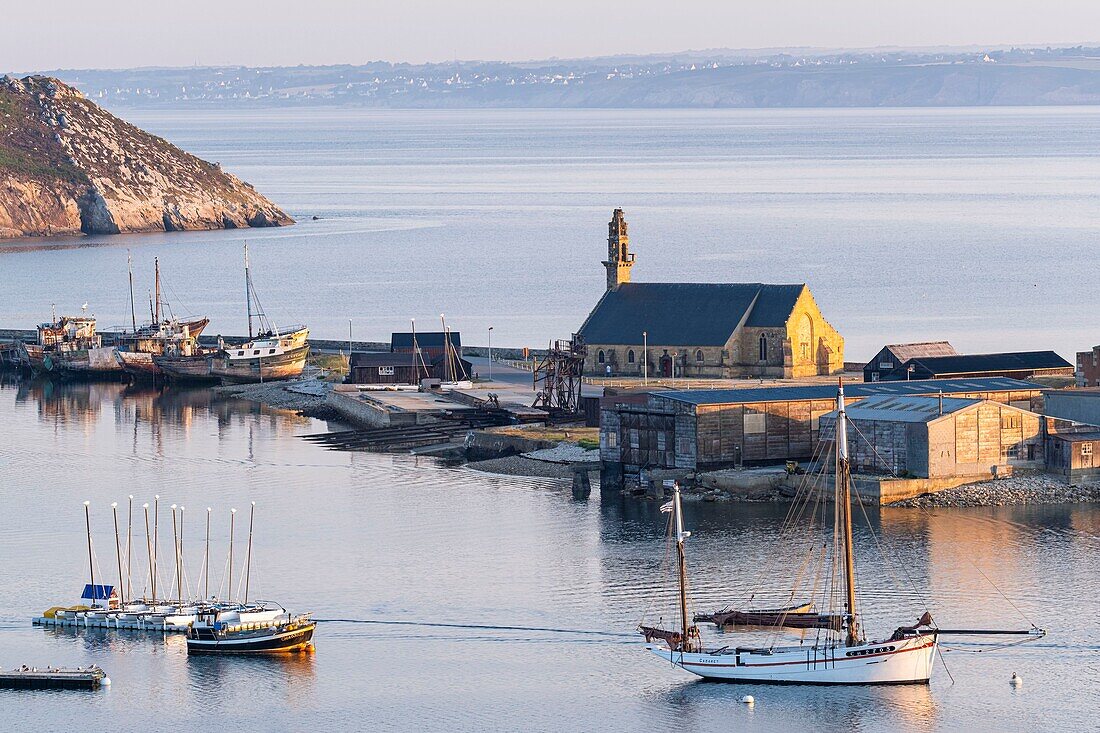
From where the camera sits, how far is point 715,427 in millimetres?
70562

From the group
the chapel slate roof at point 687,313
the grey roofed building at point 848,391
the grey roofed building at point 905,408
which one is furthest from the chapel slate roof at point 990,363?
the grey roofed building at point 905,408

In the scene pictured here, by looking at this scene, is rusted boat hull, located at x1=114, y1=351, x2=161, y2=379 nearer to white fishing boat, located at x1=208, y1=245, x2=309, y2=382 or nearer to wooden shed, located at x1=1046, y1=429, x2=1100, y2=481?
white fishing boat, located at x1=208, y1=245, x2=309, y2=382

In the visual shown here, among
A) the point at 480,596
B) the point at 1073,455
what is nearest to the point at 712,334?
the point at 1073,455

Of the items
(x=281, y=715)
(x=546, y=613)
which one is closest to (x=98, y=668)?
(x=281, y=715)

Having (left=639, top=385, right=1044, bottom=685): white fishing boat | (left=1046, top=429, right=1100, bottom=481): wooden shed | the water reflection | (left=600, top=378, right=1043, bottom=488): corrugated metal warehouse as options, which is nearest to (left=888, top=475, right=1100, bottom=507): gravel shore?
(left=1046, top=429, right=1100, bottom=481): wooden shed

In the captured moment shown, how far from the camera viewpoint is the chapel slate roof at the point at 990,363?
84562mm

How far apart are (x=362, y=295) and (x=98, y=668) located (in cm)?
9787

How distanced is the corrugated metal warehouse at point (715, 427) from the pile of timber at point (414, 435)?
34.9ft

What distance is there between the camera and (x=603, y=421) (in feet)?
240

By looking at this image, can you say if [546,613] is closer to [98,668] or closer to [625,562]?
[625,562]

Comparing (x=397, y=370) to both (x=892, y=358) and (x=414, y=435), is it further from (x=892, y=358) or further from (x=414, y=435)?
(x=892, y=358)

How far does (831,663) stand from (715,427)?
23.1 m

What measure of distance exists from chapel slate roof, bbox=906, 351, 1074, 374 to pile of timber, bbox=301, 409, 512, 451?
15.8 meters

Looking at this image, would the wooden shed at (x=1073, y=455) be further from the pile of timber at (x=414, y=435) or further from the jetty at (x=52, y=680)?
the jetty at (x=52, y=680)
